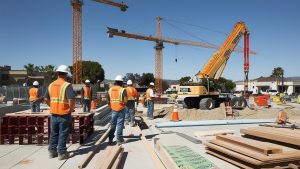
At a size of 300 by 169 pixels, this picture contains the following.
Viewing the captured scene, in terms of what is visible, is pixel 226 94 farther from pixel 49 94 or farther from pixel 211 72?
pixel 49 94

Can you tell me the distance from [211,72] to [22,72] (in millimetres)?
67638

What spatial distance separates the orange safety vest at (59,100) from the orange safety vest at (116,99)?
5.54 ft

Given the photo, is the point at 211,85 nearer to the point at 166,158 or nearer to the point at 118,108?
the point at 118,108

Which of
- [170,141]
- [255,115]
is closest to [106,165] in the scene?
[170,141]

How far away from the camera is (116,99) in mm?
8172

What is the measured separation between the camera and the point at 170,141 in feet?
29.4

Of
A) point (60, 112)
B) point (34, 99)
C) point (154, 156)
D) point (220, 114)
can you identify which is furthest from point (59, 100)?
point (220, 114)

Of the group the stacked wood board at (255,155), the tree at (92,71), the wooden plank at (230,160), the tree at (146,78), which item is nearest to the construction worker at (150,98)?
the wooden plank at (230,160)

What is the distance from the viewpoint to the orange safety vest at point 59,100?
6.61m

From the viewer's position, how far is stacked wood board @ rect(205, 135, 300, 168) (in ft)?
17.2

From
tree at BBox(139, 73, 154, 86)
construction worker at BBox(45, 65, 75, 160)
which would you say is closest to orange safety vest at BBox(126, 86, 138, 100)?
construction worker at BBox(45, 65, 75, 160)

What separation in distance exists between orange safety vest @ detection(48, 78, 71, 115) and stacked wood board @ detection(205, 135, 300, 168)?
347cm

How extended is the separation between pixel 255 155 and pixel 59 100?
165 inches

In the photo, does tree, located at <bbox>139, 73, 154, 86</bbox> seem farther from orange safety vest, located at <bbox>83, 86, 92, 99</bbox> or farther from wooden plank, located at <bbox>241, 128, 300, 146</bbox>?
wooden plank, located at <bbox>241, 128, 300, 146</bbox>
